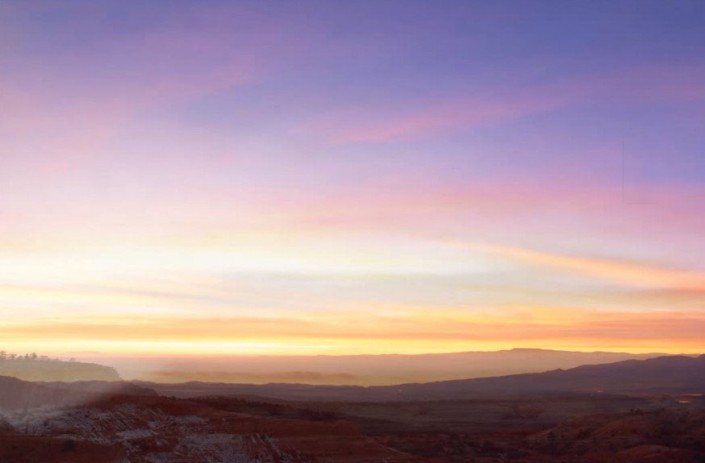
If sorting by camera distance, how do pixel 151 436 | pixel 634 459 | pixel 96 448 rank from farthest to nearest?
pixel 634 459
pixel 151 436
pixel 96 448

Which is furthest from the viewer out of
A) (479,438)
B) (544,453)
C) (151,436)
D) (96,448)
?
(479,438)

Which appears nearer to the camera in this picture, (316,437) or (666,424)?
(316,437)

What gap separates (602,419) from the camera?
49.6 meters

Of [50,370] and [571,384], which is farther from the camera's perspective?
[571,384]

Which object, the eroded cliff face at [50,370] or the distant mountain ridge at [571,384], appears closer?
the eroded cliff face at [50,370]

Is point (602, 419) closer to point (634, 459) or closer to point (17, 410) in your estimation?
point (634, 459)

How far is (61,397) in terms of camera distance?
4000 cm

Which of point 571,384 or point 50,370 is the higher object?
point 50,370

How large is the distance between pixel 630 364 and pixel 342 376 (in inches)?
2668

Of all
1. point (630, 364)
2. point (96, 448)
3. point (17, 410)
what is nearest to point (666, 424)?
point (96, 448)

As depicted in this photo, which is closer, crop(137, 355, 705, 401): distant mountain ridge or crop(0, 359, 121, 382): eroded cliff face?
crop(0, 359, 121, 382): eroded cliff face

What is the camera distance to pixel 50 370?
64.1 m

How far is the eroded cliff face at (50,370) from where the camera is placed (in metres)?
61.0

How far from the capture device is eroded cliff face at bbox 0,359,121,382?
60981 millimetres
